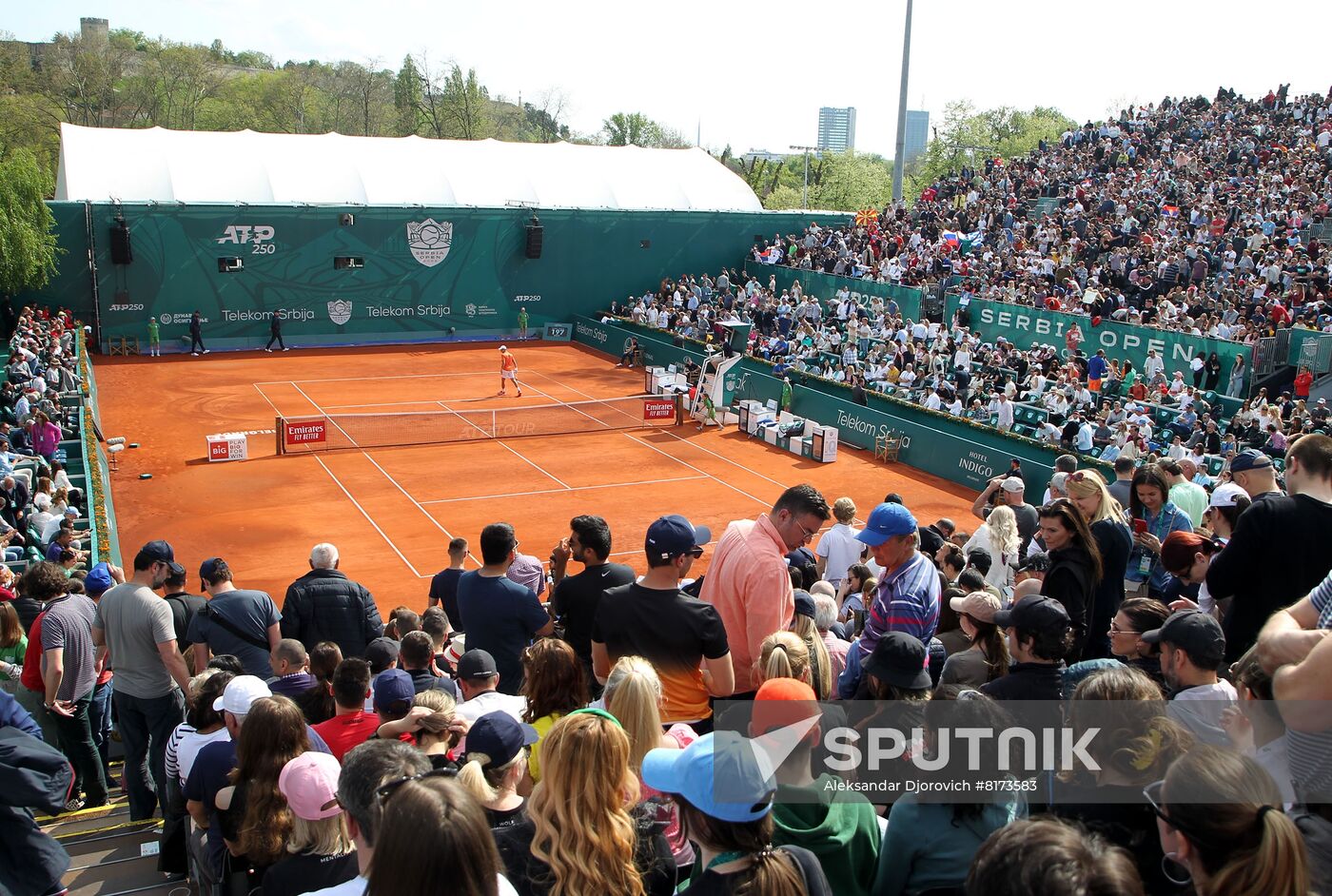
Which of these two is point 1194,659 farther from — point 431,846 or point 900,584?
point 431,846

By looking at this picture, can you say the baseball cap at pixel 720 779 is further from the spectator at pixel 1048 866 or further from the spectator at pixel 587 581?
the spectator at pixel 587 581

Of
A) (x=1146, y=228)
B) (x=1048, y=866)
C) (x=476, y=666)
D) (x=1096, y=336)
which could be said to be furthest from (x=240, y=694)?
(x=1146, y=228)

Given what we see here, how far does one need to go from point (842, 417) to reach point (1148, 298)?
9525 millimetres

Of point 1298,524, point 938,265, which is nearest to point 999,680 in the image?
point 1298,524

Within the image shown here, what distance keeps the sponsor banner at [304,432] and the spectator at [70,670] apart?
59.3ft

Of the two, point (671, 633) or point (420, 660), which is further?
point (420, 660)

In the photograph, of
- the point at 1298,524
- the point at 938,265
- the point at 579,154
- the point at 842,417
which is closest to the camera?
the point at 1298,524

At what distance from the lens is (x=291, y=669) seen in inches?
269

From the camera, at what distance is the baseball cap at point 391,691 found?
5.80 metres

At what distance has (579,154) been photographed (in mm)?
50938

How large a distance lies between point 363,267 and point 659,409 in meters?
17.2

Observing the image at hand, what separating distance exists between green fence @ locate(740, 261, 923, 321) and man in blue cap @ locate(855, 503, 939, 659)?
30.8 m

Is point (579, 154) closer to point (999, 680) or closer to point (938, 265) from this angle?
point (938, 265)

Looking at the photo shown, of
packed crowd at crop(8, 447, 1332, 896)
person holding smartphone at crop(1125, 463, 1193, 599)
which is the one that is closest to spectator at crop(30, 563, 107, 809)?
packed crowd at crop(8, 447, 1332, 896)
